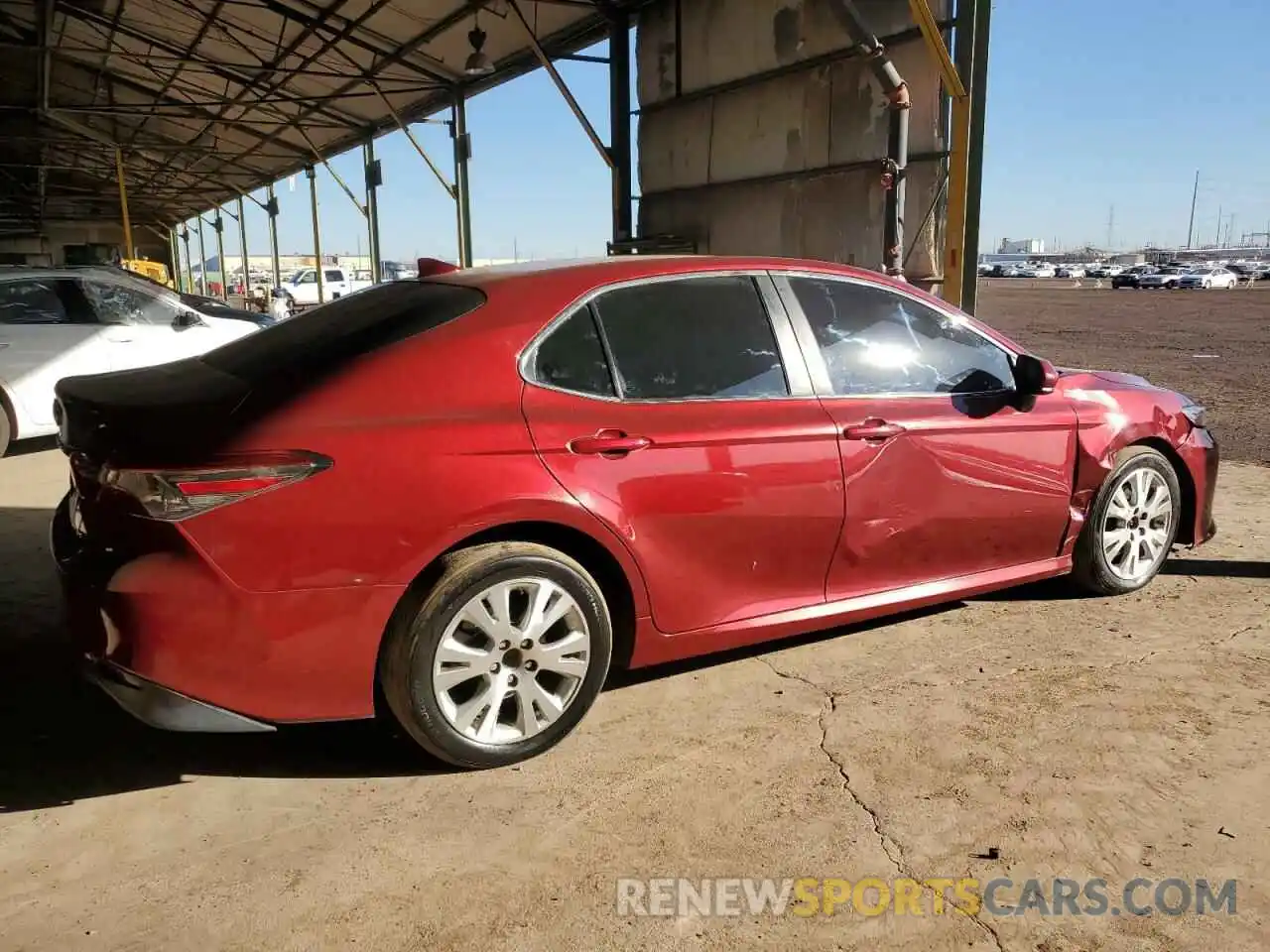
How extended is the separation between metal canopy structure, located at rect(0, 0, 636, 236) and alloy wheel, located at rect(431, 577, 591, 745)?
10.4 metres

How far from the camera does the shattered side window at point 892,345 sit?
3.51 meters

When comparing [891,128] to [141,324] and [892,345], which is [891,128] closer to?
[892,345]

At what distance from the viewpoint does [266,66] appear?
51.0 feet

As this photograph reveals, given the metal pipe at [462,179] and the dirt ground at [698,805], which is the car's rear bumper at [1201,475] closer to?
the dirt ground at [698,805]

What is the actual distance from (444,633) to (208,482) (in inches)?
29.3

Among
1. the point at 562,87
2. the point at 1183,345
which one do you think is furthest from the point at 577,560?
the point at 1183,345

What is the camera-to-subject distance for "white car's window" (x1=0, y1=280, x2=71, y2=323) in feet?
26.0

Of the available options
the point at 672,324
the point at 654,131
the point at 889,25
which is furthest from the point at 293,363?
the point at 654,131

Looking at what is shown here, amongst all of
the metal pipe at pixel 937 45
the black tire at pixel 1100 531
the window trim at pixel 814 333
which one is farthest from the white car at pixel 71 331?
the black tire at pixel 1100 531

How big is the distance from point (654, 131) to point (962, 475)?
10.0 m

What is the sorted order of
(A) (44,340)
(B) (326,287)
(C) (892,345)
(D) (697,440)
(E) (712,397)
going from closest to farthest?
1. (D) (697,440)
2. (E) (712,397)
3. (C) (892,345)
4. (A) (44,340)
5. (B) (326,287)

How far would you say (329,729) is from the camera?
3.19m

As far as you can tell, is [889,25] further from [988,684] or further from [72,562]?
[72,562]

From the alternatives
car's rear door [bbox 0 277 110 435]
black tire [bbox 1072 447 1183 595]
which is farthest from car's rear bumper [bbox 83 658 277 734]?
car's rear door [bbox 0 277 110 435]
